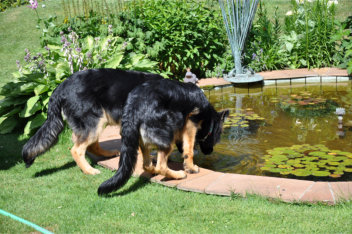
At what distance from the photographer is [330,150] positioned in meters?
5.06

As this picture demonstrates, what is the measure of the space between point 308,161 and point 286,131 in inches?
48.3

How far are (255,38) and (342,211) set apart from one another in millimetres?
7029

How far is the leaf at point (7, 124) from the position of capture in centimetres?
643

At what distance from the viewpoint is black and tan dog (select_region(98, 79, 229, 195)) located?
3804mm

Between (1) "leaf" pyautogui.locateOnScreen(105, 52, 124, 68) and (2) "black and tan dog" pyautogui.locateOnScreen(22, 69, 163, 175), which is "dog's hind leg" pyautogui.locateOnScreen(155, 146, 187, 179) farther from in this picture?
(1) "leaf" pyautogui.locateOnScreen(105, 52, 124, 68)

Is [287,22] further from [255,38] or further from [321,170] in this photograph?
[321,170]

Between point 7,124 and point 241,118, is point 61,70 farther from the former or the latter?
point 241,118

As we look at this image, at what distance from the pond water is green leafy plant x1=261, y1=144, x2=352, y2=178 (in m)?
0.02

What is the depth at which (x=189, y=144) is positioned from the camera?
443 centimetres

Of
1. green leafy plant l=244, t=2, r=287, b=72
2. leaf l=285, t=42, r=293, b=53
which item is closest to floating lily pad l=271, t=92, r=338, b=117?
green leafy plant l=244, t=2, r=287, b=72

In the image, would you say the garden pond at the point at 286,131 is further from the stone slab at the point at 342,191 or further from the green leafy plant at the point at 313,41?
the green leafy plant at the point at 313,41

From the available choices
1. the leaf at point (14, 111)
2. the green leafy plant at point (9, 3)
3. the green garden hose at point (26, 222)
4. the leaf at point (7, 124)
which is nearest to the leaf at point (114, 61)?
the leaf at point (14, 111)

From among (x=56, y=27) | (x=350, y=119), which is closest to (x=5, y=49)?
(x=56, y=27)

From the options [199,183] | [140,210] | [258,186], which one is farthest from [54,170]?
[258,186]
